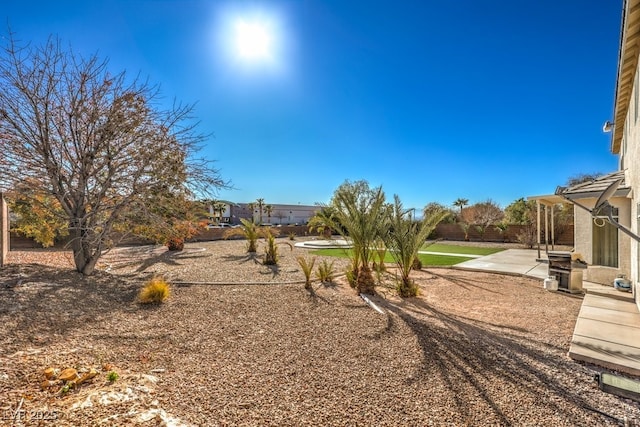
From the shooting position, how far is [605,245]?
826 centimetres

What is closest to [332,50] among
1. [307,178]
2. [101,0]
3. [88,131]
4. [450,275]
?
[101,0]

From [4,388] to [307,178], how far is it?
23.1 meters

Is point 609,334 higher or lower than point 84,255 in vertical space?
lower

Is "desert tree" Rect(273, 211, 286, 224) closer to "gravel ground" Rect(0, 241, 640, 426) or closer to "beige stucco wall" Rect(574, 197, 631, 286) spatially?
"beige stucco wall" Rect(574, 197, 631, 286)

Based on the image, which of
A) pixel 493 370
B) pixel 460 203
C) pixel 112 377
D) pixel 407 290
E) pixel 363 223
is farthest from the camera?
pixel 460 203

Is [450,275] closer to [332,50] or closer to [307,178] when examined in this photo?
[332,50]

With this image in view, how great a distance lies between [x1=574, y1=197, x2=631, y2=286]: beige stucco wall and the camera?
7227 mm

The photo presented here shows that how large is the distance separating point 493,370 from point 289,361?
2361 millimetres

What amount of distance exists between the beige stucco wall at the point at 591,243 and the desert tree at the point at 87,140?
35.7 feet

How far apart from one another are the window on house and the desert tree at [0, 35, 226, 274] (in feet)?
38.0

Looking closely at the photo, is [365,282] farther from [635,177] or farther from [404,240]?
[635,177]

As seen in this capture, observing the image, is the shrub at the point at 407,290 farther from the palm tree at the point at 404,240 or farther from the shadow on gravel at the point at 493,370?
the shadow on gravel at the point at 493,370

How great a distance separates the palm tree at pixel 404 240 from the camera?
722 cm

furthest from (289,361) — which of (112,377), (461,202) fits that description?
(461,202)
